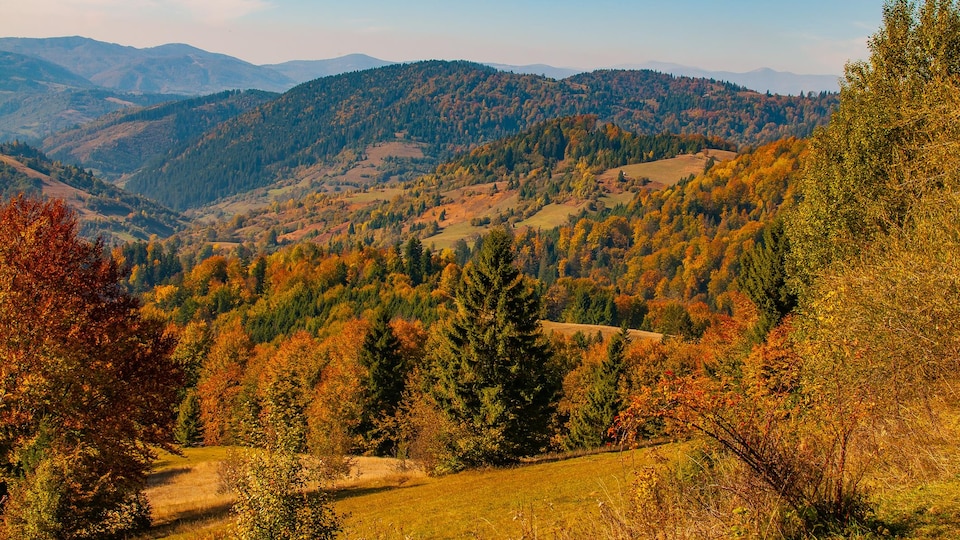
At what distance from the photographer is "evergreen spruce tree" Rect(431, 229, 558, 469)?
123ft

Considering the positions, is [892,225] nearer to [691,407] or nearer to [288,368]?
[691,407]

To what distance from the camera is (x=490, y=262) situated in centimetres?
3875

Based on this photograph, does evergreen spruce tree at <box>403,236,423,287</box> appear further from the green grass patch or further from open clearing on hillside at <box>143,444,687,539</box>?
the green grass patch

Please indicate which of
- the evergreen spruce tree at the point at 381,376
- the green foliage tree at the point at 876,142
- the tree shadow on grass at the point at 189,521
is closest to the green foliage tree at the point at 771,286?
the green foliage tree at the point at 876,142

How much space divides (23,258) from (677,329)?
12375 centimetres

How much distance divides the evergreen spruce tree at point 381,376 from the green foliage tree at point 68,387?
27.8 metres

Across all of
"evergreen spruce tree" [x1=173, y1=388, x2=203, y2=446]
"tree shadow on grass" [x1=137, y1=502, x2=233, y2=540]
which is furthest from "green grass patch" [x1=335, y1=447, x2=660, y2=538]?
"evergreen spruce tree" [x1=173, y1=388, x2=203, y2=446]

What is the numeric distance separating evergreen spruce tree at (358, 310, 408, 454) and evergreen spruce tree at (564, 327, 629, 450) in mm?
19266

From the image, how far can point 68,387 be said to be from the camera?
83.5 ft

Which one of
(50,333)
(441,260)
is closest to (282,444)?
(50,333)

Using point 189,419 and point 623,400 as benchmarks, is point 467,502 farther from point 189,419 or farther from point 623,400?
point 189,419

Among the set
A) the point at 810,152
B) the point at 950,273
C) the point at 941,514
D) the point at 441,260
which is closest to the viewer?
the point at 941,514

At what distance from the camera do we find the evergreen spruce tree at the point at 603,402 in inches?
2416

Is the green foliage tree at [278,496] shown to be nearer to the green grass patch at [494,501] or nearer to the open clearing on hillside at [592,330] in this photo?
the green grass patch at [494,501]
